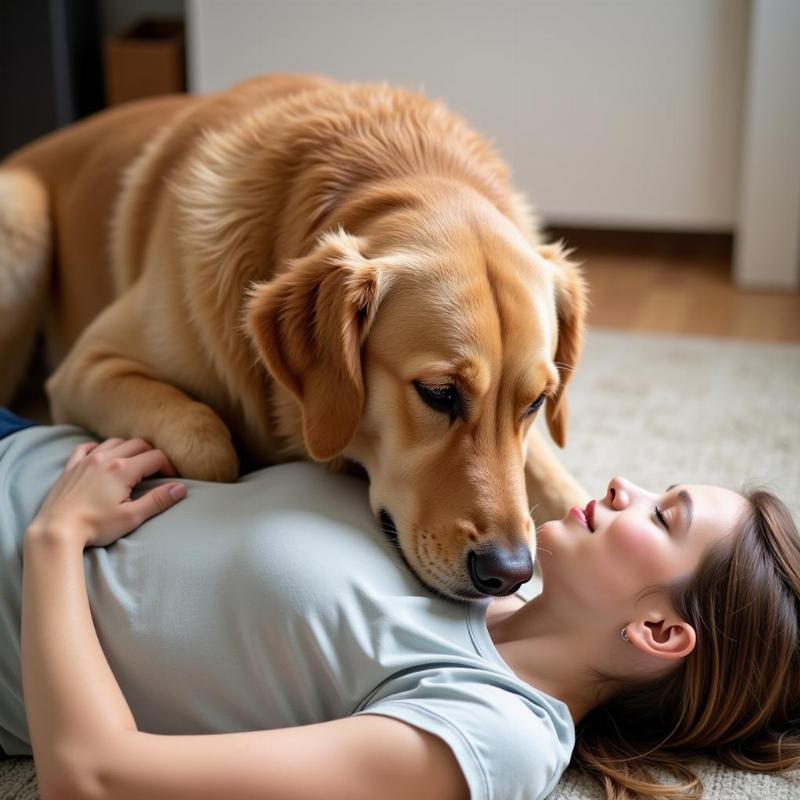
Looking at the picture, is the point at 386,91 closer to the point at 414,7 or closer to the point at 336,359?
the point at 336,359

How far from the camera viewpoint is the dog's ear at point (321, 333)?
1571 mm

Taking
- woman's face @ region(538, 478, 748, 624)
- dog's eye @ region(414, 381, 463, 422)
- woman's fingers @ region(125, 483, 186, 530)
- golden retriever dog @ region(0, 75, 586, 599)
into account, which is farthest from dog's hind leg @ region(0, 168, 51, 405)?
woman's face @ region(538, 478, 748, 624)

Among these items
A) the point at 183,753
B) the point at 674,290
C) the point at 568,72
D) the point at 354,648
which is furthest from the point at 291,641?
the point at 568,72

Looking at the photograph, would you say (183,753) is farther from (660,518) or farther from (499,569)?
(660,518)

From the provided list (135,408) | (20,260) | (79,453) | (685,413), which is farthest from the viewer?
(685,413)

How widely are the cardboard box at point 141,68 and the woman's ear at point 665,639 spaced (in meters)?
3.11

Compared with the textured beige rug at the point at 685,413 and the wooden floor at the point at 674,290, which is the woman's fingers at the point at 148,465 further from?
the wooden floor at the point at 674,290

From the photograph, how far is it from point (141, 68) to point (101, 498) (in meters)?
2.79

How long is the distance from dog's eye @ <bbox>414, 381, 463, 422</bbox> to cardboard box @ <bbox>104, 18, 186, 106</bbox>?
9.25 feet

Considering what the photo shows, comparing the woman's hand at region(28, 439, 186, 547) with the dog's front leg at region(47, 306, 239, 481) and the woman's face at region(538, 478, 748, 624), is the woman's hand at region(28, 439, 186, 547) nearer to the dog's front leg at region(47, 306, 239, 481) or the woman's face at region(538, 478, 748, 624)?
the dog's front leg at region(47, 306, 239, 481)

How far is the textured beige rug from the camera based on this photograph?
2379mm

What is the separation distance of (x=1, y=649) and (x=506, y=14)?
2794 mm

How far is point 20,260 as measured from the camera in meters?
2.58

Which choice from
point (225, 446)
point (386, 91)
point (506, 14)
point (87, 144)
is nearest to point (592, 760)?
point (225, 446)
